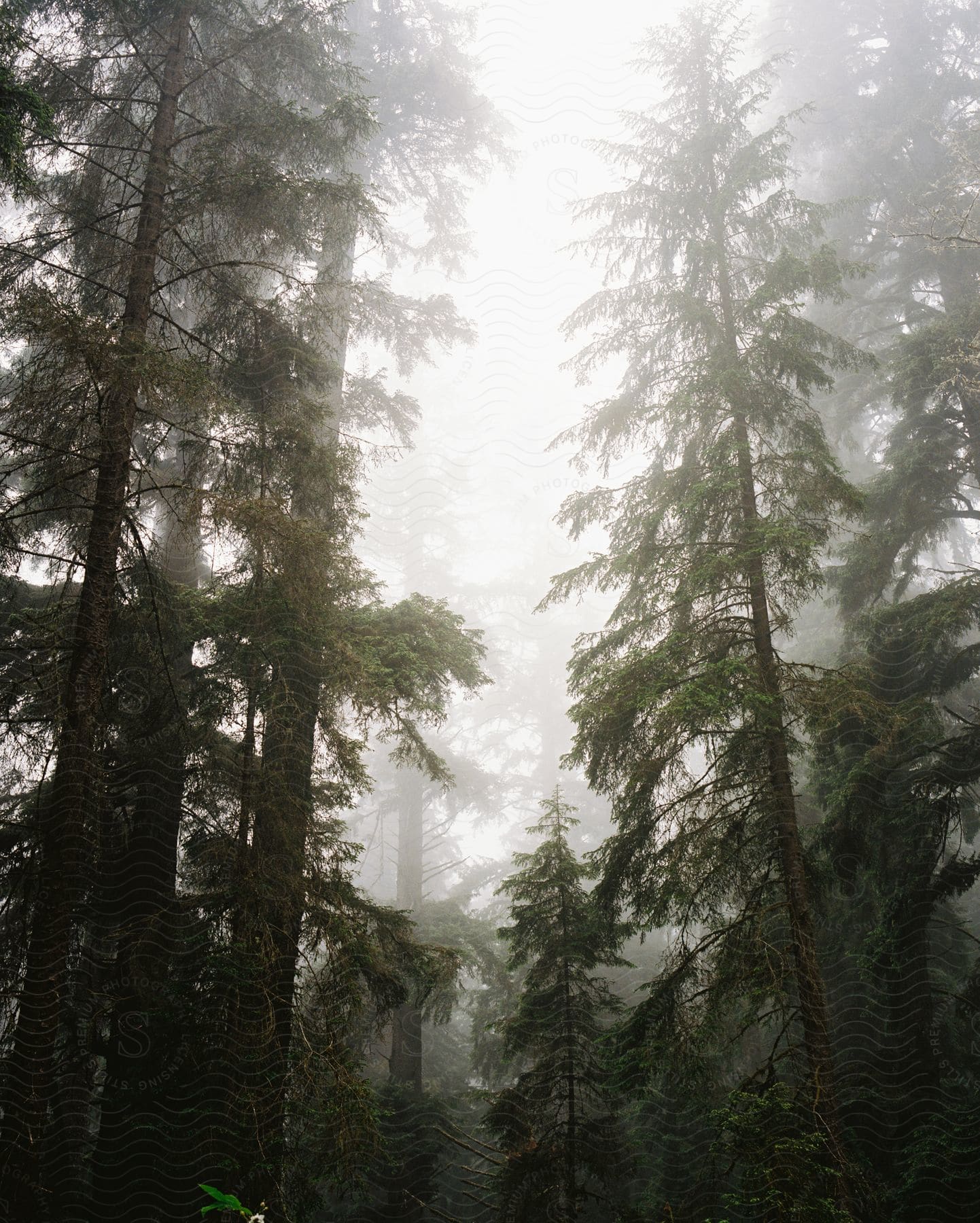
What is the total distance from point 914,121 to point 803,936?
1264 centimetres

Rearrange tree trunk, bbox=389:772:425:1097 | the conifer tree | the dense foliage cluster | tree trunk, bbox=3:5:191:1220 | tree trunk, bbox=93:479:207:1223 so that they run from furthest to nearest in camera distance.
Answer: tree trunk, bbox=389:772:425:1097 → the conifer tree → tree trunk, bbox=93:479:207:1223 → the dense foliage cluster → tree trunk, bbox=3:5:191:1220

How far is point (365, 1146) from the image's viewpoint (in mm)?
4312

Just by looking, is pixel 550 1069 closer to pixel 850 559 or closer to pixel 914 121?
pixel 850 559

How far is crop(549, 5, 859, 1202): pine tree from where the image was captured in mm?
5090

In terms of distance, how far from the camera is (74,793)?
3.96m

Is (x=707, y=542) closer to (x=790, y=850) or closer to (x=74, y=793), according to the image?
(x=790, y=850)

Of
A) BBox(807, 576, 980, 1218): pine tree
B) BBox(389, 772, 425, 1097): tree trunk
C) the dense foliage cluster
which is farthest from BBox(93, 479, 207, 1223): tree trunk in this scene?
BBox(807, 576, 980, 1218): pine tree

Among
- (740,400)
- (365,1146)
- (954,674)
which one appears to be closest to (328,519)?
(740,400)

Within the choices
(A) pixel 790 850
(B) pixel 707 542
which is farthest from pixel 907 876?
(B) pixel 707 542

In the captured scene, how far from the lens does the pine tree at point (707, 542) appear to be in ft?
16.7

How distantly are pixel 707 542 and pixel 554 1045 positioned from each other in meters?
5.08

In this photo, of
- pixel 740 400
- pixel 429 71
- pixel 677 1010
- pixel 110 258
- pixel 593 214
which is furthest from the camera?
pixel 429 71

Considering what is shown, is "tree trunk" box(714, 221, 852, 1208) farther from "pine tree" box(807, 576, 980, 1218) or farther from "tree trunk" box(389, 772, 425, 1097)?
"tree trunk" box(389, 772, 425, 1097)

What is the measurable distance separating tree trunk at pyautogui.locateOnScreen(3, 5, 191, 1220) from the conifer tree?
3735 mm
